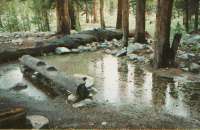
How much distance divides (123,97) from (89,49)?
691 centimetres

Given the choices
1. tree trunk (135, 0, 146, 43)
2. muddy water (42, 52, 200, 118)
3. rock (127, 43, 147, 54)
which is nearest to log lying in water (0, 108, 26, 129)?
muddy water (42, 52, 200, 118)

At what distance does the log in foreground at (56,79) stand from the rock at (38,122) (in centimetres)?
147

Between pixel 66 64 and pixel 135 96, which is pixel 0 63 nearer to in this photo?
pixel 66 64

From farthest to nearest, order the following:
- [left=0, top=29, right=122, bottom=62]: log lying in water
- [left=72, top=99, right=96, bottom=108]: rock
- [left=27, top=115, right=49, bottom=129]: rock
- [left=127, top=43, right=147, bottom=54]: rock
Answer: [left=127, top=43, right=147, bottom=54]: rock < [left=0, top=29, right=122, bottom=62]: log lying in water < [left=72, top=99, right=96, bottom=108]: rock < [left=27, top=115, right=49, bottom=129]: rock

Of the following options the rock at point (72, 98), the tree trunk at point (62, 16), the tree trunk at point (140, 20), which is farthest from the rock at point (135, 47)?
the rock at point (72, 98)

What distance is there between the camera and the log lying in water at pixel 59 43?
13102 millimetres

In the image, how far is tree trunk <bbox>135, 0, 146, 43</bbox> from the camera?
570 inches

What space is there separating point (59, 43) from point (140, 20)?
3657 millimetres

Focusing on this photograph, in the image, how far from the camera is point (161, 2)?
10.4 metres

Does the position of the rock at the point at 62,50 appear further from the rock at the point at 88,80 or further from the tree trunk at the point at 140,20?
the rock at the point at 88,80

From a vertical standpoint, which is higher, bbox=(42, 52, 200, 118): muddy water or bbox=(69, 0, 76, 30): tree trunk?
bbox=(69, 0, 76, 30): tree trunk

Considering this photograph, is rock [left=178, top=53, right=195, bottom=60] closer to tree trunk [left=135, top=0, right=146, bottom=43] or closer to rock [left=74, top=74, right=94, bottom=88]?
tree trunk [left=135, top=0, right=146, bottom=43]

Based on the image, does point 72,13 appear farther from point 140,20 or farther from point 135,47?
point 135,47

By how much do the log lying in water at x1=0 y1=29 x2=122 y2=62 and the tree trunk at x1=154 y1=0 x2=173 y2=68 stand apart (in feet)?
17.5
